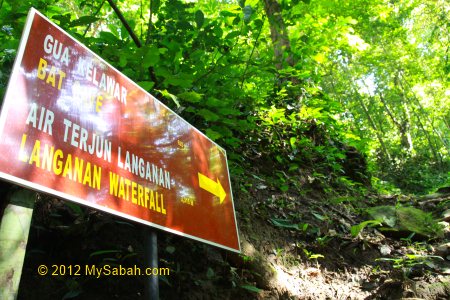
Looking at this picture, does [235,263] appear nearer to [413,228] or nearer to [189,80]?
[189,80]

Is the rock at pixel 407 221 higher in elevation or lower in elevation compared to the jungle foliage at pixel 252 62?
lower

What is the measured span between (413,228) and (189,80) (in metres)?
3.68

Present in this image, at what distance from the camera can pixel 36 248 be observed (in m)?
2.61

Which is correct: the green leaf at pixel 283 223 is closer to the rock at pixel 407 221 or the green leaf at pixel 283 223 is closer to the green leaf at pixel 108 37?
the rock at pixel 407 221

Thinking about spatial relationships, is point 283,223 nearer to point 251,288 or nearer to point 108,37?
point 251,288

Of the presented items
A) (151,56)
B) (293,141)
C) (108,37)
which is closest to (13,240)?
(151,56)

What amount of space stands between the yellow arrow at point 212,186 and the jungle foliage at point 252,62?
0.49 metres

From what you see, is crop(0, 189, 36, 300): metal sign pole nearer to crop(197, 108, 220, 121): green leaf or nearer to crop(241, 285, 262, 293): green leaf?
crop(197, 108, 220, 121): green leaf

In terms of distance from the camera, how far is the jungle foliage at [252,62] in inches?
111

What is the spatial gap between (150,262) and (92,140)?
653mm

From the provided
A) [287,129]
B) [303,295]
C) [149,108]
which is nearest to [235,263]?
[303,295]

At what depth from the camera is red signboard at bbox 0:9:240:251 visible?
1328 millimetres

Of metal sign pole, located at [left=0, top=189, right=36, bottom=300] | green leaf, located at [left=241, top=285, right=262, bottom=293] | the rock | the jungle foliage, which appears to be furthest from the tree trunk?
the rock

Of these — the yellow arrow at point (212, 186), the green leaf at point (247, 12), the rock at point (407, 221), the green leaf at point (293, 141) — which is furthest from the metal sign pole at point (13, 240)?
the green leaf at point (293, 141)
